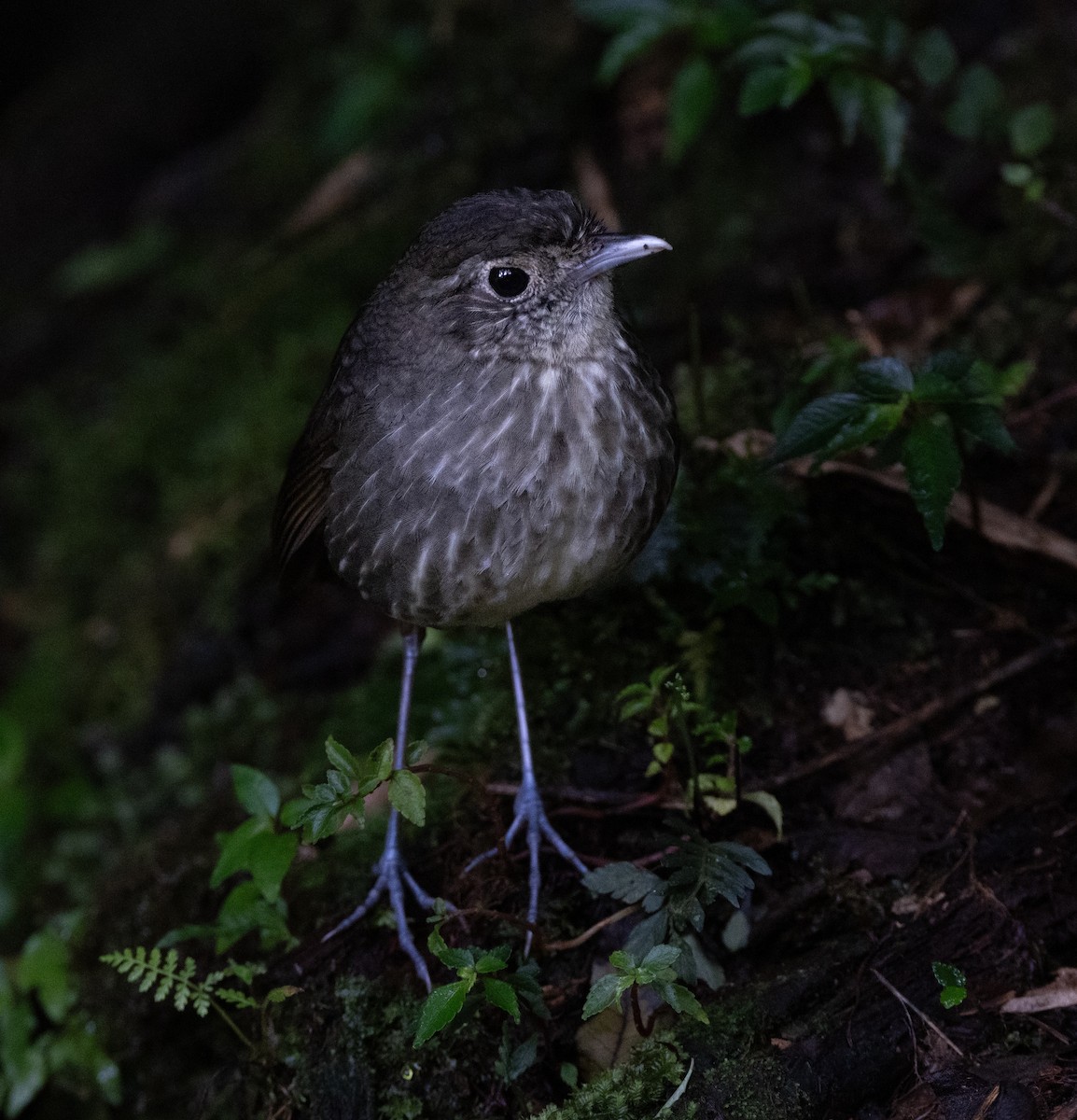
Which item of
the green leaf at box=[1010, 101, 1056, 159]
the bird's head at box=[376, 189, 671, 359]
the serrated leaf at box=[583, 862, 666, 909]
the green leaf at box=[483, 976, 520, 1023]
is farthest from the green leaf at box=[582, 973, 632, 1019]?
the green leaf at box=[1010, 101, 1056, 159]

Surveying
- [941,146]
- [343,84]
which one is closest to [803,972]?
[941,146]

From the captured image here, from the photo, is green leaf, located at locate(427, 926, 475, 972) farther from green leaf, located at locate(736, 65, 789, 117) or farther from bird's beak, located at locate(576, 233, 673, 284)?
green leaf, located at locate(736, 65, 789, 117)

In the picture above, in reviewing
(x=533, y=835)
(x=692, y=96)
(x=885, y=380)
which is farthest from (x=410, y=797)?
(x=692, y=96)

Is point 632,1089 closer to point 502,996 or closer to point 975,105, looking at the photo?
point 502,996

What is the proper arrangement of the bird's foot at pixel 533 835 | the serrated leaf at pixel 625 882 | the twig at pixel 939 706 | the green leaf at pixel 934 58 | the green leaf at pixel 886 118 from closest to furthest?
the serrated leaf at pixel 625 882, the bird's foot at pixel 533 835, the twig at pixel 939 706, the green leaf at pixel 886 118, the green leaf at pixel 934 58

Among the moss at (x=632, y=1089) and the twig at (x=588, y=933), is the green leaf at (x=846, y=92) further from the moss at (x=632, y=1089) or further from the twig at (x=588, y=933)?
the moss at (x=632, y=1089)

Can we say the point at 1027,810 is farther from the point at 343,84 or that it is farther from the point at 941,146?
the point at 343,84

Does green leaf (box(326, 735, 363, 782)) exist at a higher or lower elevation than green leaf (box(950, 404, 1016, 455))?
higher

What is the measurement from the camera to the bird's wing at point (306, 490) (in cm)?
353

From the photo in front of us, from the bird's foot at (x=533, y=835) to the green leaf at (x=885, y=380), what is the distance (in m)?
1.41

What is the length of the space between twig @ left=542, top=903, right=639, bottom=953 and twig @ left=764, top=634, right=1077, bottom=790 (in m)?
0.68

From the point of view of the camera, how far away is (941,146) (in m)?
5.15

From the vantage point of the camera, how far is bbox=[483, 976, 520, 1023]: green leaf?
8.81 feet

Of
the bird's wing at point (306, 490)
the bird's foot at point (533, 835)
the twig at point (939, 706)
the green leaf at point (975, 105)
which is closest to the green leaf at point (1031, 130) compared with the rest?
the green leaf at point (975, 105)
